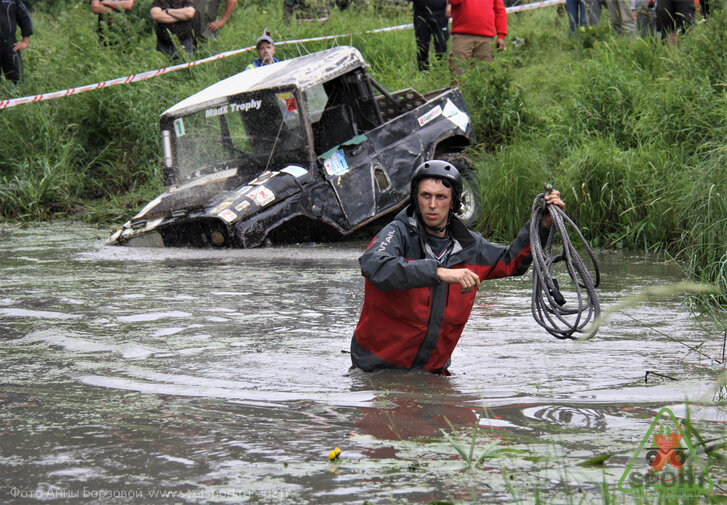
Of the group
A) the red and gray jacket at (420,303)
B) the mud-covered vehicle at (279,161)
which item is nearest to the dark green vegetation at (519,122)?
the mud-covered vehicle at (279,161)

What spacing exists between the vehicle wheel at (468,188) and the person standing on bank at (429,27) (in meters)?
3.39

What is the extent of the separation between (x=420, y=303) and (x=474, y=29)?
30.6 ft

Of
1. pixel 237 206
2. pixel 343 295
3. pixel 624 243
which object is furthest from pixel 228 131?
pixel 624 243

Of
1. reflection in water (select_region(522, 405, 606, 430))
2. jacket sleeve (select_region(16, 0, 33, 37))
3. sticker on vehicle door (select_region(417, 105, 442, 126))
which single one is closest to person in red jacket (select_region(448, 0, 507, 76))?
sticker on vehicle door (select_region(417, 105, 442, 126))

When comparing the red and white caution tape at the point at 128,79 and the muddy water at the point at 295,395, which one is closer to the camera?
the muddy water at the point at 295,395

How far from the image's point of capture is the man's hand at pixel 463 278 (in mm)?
4973

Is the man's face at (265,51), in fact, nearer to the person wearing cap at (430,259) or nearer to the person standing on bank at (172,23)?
the person standing on bank at (172,23)

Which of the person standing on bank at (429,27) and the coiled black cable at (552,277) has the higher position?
the person standing on bank at (429,27)

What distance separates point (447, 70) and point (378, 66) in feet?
7.73

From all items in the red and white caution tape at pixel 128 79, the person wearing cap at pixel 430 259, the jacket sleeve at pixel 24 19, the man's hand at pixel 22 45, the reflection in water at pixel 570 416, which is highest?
the jacket sleeve at pixel 24 19

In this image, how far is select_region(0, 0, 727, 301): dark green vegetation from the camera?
11125mm

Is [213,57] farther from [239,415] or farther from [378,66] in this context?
[239,415]

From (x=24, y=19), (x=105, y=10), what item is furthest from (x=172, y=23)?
(x=24, y=19)

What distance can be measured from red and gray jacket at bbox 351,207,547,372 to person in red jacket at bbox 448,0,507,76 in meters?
8.85
